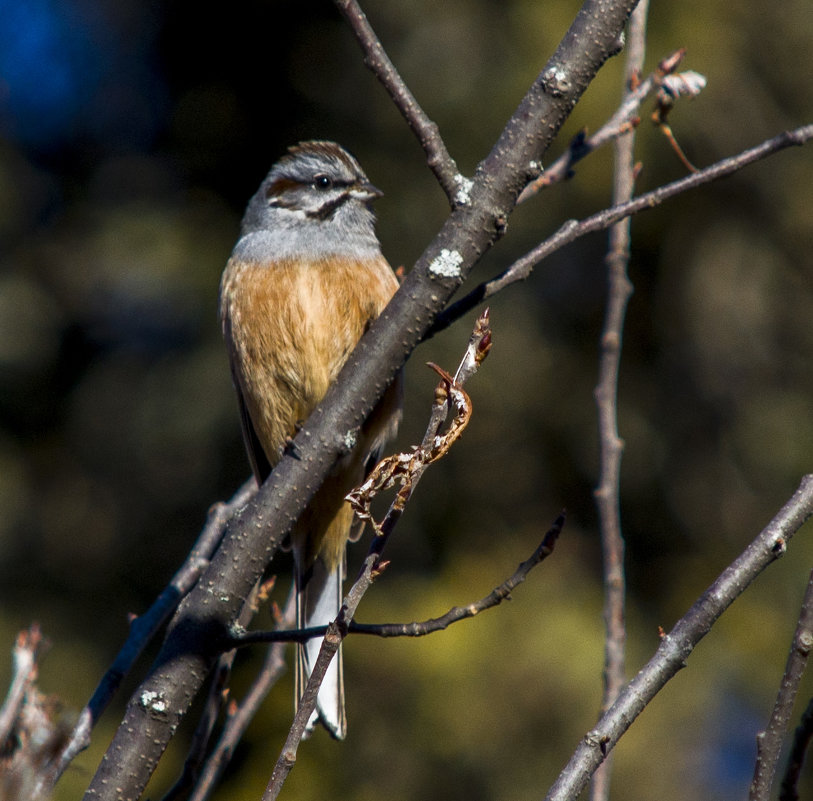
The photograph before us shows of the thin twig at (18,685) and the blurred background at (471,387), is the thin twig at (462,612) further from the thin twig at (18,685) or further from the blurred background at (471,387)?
the blurred background at (471,387)

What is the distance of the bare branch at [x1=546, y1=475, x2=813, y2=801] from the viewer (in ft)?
5.76

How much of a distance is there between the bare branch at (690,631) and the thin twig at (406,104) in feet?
3.10

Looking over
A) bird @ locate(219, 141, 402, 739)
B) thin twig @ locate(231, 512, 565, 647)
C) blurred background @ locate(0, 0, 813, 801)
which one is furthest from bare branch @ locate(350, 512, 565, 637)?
blurred background @ locate(0, 0, 813, 801)

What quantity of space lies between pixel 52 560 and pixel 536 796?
12.7 feet

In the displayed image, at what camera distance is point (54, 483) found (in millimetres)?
7605

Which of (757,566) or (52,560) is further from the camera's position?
(52,560)

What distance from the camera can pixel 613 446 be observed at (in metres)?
2.48

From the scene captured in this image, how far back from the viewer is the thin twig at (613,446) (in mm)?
2326

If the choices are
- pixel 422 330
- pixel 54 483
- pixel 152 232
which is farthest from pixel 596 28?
pixel 54 483

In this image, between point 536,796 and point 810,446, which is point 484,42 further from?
point 536,796

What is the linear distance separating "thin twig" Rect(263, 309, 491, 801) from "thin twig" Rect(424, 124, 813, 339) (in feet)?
1.41

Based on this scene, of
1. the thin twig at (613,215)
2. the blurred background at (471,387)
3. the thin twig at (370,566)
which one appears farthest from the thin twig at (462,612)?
the blurred background at (471,387)

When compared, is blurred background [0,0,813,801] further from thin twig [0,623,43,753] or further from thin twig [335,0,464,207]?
thin twig [335,0,464,207]

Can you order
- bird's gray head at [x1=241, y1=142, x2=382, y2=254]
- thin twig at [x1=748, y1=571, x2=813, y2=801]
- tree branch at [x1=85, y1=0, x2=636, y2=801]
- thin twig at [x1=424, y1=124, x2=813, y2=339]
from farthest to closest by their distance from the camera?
bird's gray head at [x1=241, y1=142, x2=382, y2=254] < thin twig at [x1=424, y1=124, x2=813, y2=339] < tree branch at [x1=85, y1=0, x2=636, y2=801] < thin twig at [x1=748, y1=571, x2=813, y2=801]
